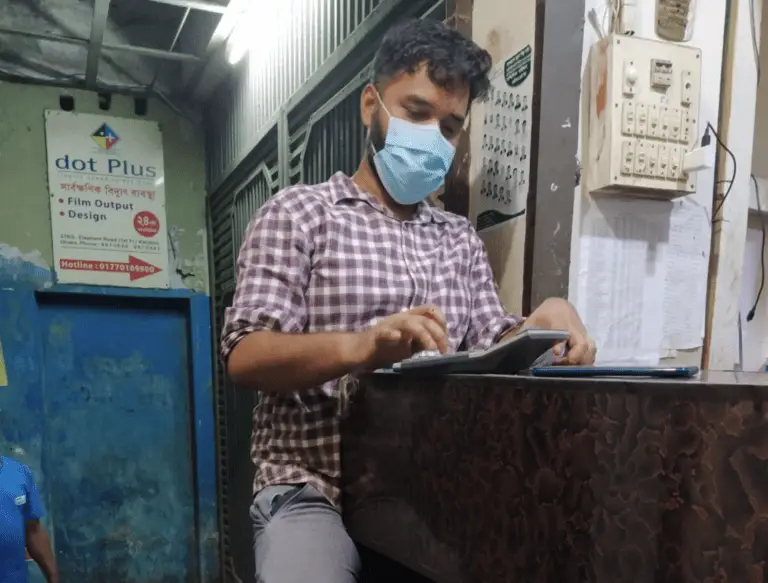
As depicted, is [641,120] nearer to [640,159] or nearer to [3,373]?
[640,159]

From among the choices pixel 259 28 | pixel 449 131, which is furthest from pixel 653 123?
pixel 259 28

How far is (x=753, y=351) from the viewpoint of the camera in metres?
1.90

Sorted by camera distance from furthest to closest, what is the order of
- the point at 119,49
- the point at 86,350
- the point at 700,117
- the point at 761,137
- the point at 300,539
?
the point at 86,350 → the point at 119,49 → the point at 761,137 → the point at 700,117 → the point at 300,539

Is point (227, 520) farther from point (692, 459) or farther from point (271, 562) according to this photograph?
point (692, 459)

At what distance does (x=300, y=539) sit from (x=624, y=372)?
0.59 metres

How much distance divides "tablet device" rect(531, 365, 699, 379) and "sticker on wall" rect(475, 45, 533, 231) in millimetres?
711

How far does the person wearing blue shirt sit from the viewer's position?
83.3 inches

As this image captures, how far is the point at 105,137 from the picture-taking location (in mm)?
3434

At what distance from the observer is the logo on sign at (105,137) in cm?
341

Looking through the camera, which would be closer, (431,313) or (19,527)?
(431,313)

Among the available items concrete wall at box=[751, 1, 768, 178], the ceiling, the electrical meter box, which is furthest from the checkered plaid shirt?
the ceiling

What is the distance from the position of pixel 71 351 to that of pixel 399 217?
2.83 meters

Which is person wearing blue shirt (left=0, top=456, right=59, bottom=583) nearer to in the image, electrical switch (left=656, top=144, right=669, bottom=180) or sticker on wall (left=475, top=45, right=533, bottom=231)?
sticker on wall (left=475, top=45, right=533, bottom=231)

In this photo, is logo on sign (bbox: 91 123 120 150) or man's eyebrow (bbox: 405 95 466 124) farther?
logo on sign (bbox: 91 123 120 150)
